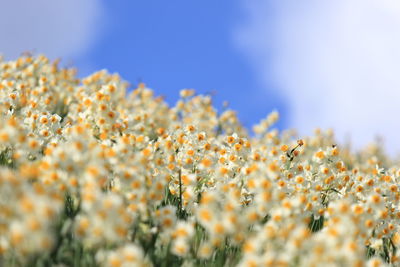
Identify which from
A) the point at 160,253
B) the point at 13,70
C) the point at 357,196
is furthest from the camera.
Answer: the point at 13,70

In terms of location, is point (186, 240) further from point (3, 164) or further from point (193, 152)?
point (3, 164)

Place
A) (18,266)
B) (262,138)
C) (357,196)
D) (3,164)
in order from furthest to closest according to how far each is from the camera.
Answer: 1. (262,138)
2. (357,196)
3. (3,164)
4. (18,266)

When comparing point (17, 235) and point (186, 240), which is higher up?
point (186, 240)

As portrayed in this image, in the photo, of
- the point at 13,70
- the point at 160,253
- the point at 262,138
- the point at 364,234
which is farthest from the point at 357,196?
the point at 13,70

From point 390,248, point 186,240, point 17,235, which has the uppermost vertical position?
point 390,248

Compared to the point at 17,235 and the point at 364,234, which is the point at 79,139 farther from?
the point at 364,234

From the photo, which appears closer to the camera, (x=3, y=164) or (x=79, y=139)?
(x=79, y=139)
